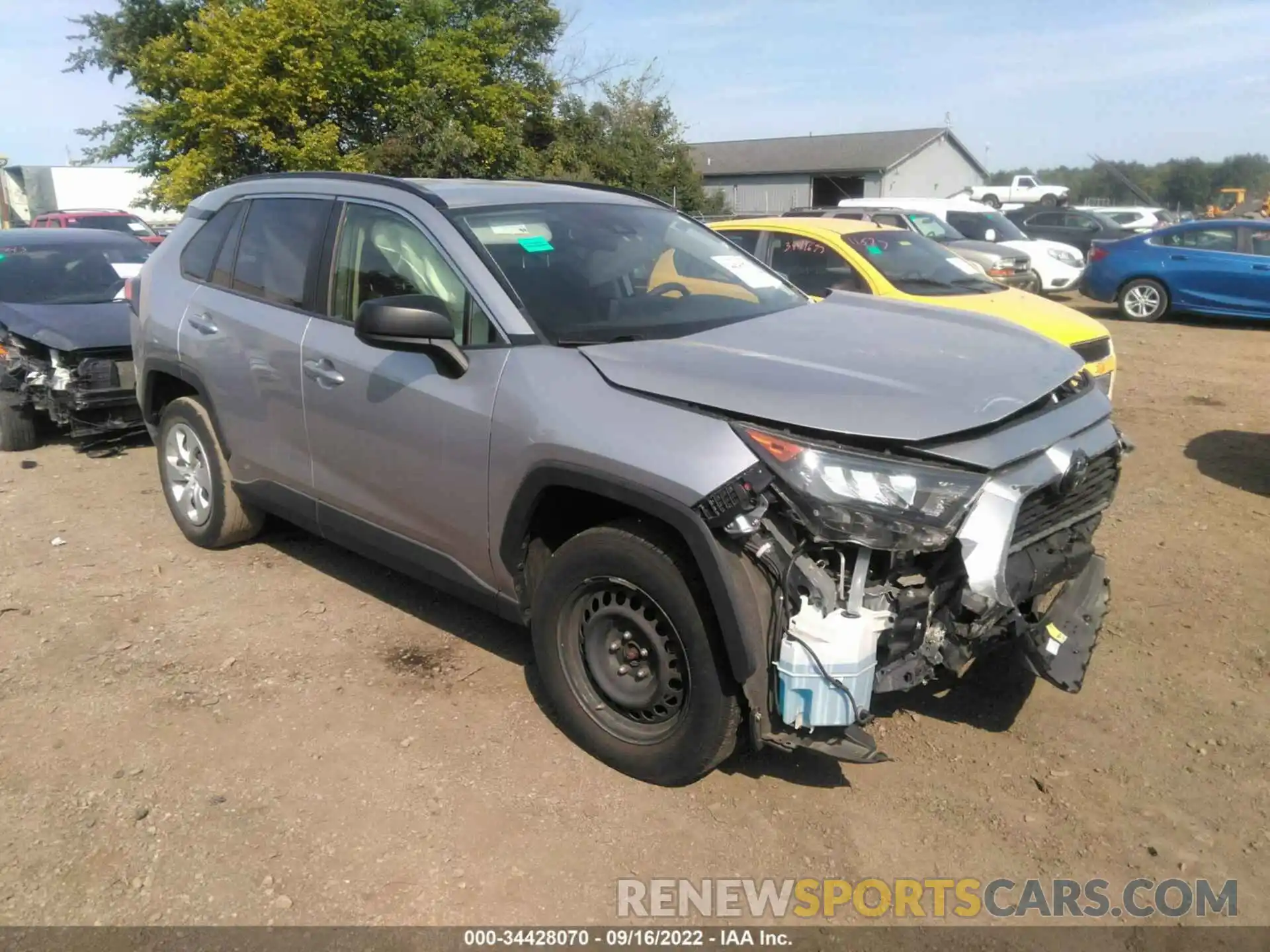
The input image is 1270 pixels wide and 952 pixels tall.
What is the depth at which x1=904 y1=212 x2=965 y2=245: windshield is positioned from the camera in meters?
14.8

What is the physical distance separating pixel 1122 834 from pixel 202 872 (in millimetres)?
2807

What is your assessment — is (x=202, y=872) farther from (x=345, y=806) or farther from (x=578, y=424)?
(x=578, y=424)

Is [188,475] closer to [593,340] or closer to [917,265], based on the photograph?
[593,340]

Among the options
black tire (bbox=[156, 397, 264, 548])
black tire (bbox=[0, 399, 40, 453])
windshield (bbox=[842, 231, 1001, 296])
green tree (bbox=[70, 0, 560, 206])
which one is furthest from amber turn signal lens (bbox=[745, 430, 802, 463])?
green tree (bbox=[70, 0, 560, 206])

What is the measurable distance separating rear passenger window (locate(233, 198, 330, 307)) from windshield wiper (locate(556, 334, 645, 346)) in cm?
153

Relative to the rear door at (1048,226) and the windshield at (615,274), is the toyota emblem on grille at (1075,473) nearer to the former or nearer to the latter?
the windshield at (615,274)

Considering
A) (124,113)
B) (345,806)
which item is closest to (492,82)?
(124,113)

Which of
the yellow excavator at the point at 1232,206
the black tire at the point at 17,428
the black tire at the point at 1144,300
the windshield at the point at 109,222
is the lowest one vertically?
the black tire at the point at 17,428

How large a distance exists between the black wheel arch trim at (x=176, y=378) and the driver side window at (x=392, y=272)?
117 centimetres

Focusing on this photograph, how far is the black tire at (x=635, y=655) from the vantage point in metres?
2.98

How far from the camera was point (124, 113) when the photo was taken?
25672 millimetres

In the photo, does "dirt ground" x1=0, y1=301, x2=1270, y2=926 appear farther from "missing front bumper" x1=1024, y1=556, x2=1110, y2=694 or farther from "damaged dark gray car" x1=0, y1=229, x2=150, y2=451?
"damaged dark gray car" x1=0, y1=229, x2=150, y2=451

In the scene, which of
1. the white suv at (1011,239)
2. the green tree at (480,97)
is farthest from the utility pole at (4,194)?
the white suv at (1011,239)

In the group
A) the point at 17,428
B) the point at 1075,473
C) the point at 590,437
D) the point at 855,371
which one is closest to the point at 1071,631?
the point at 1075,473
